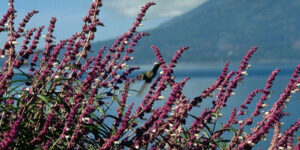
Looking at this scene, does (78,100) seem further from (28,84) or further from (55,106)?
(28,84)

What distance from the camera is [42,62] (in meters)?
5.87

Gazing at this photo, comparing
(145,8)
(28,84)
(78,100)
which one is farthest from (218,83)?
(28,84)

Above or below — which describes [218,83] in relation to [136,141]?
above

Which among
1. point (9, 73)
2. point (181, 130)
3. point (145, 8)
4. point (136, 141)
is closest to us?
point (9, 73)

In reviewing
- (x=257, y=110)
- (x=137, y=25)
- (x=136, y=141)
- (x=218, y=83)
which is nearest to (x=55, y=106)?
(x=136, y=141)

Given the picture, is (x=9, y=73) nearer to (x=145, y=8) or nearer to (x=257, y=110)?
(x=145, y=8)

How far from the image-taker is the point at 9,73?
178 inches

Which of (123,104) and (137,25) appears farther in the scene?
(123,104)

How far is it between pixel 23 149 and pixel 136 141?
1024 mm

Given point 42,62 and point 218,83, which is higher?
point 42,62

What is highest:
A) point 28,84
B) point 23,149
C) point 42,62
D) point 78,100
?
point 42,62

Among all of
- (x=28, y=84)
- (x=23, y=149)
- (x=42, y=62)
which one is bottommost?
(x=23, y=149)

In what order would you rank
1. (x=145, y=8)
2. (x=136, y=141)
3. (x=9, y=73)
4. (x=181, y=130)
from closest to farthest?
1. (x=9, y=73)
2. (x=136, y=141)
3. (x=145, y=8)
4. (x=181, y=130)

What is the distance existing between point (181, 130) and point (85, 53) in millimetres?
1394
